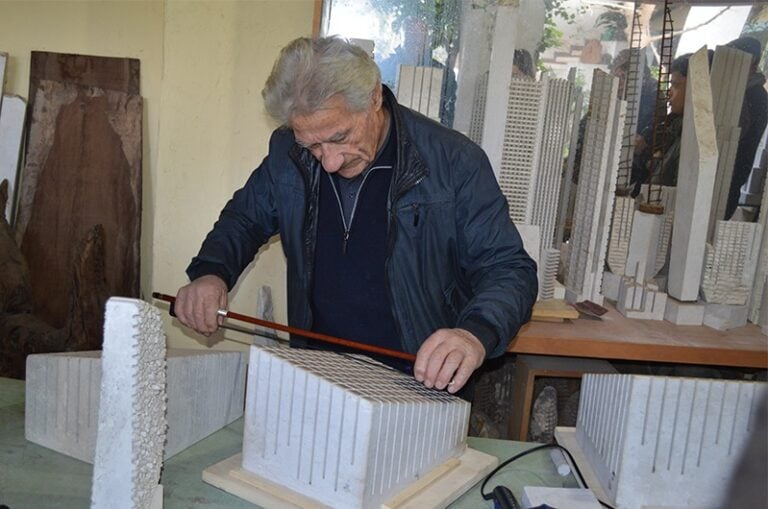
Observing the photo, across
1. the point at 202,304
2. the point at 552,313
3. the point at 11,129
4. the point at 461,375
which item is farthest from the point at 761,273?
the point at 11,129

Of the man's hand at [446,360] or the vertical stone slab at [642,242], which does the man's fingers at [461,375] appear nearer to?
the man's hand at [446,360]

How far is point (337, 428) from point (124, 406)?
0.53 metres

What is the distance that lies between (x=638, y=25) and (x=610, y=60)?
23cm

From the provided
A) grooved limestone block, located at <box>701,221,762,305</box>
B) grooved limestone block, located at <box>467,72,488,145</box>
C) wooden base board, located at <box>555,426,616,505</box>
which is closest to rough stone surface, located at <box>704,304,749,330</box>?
grooved limestone block, located at <box>701,221,762,305</box>

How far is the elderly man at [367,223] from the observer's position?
236cm

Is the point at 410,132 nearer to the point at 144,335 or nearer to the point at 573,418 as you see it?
the point at 144,335

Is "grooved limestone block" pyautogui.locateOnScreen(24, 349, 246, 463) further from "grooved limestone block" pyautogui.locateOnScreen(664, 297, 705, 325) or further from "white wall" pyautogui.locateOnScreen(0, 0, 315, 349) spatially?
"grooved limestone block" pyautogui.locateOnScreen(664, 297, 705, 325)

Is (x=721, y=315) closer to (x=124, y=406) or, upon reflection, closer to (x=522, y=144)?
(x=522, y=144)

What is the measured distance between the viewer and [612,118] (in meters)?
3.93

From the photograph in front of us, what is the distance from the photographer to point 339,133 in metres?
2.37

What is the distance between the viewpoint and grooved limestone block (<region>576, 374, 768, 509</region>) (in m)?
2.04

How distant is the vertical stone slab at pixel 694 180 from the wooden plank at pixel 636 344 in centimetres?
33

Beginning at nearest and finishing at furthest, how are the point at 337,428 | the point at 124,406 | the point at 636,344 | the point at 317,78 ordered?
1. the point at 124,406
2. the point at 337,428
3. the point at 317,78
4. the point at 636,344

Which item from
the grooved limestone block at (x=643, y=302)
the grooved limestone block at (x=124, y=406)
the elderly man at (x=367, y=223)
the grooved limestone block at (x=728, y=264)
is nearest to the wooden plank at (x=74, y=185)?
the elderly man at (x=367, y=223)
